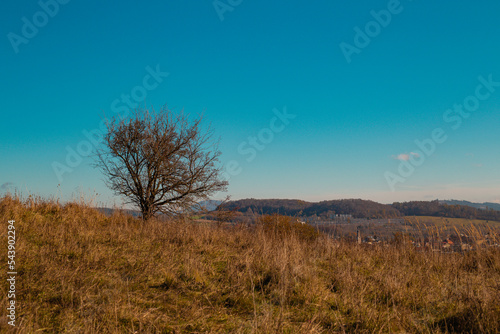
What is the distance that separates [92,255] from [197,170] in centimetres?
952

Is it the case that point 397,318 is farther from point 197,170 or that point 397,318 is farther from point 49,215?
point 197,170

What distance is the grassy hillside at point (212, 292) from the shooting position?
10.2 feet

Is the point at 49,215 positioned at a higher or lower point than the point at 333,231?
higher

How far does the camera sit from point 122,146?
13.7 meters

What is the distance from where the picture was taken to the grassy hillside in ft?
10.2

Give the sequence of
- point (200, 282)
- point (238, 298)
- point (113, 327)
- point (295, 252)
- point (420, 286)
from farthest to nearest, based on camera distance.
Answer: point (295, 252) → point (420, 286) → point (200, 282) → point (238, 298) → point (113, 327)

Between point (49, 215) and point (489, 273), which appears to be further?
point (49, 215)

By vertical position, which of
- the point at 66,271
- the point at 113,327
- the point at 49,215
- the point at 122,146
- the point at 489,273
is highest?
the point at 122,146

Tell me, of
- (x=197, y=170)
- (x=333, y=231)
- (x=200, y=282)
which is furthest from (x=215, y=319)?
(x=197, y=170)

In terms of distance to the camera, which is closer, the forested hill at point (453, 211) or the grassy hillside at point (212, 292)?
the grassy hillside at point (212, 292)

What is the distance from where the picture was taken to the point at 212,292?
4.05 metres

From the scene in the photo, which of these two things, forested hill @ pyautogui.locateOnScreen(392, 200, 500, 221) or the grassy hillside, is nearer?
the grassy hillside

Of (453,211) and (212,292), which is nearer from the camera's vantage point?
(212,292)

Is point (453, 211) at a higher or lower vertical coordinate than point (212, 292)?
higher
